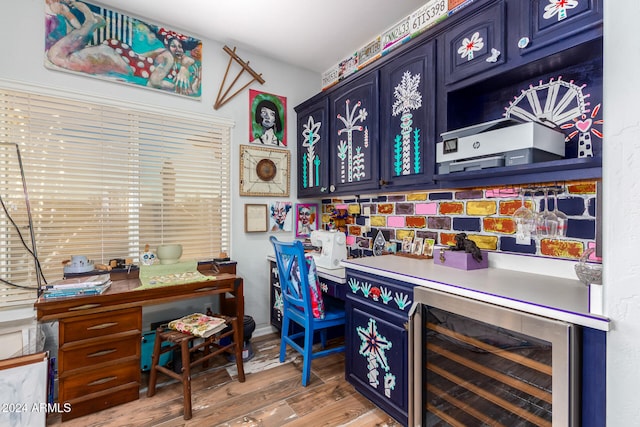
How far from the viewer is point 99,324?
188cm

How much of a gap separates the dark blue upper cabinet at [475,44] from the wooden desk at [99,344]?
7.57 ft

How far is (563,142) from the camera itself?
1.50m

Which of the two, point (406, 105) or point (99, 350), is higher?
point (406, 105)

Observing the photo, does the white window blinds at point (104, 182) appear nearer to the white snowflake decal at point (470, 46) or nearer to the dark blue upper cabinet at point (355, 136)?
the dark blue upper cabinet at point (355, 136)

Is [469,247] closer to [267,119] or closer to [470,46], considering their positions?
[470,46]

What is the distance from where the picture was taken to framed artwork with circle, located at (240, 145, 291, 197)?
9.57 ft

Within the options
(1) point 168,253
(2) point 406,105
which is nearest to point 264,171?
(1) point 168,253

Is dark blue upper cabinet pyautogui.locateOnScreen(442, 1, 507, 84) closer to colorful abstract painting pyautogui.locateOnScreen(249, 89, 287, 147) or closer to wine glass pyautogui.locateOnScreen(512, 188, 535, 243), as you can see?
wine glass pyautogui.locateOnScreen(512, 188, 535, 243)

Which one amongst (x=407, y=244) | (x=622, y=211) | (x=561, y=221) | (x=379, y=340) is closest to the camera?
(x=622, y=211)

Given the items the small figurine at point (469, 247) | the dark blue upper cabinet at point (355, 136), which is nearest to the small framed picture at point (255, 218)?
the dark blue upper cabinet at point (355, 136)

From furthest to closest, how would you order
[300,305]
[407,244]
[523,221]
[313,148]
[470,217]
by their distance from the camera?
[313,148] < [407,244] < [300,305] < [470,217] < [523,221]

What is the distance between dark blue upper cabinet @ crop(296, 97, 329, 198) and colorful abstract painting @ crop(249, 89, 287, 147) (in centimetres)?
17

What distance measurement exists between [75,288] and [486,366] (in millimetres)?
2303

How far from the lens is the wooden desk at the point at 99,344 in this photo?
178cm
